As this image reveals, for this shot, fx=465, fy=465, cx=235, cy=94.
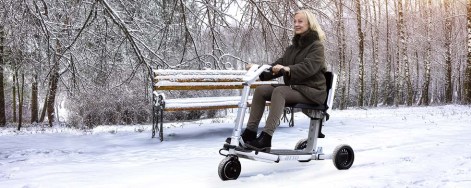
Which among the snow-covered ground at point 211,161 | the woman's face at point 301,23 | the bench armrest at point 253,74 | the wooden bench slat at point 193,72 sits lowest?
the snow-covered ground at point 211,161

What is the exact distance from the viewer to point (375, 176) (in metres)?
3.58

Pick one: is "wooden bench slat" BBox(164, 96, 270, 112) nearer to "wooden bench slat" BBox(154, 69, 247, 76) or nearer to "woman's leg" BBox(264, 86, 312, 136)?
"wooden bench slat" BBox(154, 69, 247, 76)

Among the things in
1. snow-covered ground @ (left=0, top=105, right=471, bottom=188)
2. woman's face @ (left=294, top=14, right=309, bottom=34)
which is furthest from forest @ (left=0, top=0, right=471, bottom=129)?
woman's face @ (left=294, top=14, right=309, bottom=34)

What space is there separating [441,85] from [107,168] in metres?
41.0

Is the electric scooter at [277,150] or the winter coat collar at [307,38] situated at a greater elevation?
the winter coat collar at [307,38]

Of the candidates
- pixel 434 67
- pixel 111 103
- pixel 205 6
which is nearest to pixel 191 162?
pixel 205 6

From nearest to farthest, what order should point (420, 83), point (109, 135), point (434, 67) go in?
1. point (109, 135)
2. point (434, 67)
3. point (420, 83)

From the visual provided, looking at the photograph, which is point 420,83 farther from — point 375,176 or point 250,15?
point 375,176

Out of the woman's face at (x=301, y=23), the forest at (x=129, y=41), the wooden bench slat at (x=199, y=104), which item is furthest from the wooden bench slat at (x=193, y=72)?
the woman's face at (x=301, y=23)

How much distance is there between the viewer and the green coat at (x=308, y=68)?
3.80 m

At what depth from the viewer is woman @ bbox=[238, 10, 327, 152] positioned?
3.71 m

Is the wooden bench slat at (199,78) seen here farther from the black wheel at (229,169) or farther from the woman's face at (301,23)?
the black wheel at (229,169)

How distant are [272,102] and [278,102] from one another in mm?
55

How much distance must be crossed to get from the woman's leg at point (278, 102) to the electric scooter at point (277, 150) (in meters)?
0.08
